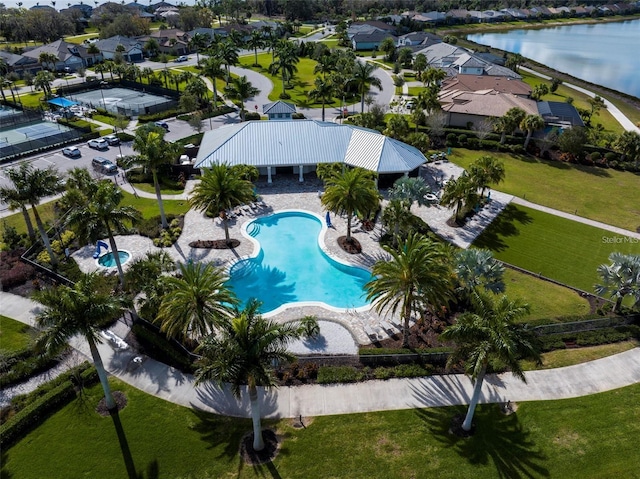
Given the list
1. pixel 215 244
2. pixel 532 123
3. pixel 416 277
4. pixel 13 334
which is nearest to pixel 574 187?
pixel 532 123

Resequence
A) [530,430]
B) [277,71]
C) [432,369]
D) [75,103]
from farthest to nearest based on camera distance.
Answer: [277,71] → [75,103] → [432,369] → [530,430]

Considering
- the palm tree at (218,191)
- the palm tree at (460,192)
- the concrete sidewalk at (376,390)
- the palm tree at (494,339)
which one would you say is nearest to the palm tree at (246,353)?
the concrete sidewalk at (376,390)

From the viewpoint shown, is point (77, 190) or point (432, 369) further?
point (77, 190)

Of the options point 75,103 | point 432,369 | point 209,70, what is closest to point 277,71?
point 209,70

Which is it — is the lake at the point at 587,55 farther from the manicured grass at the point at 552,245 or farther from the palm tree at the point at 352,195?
the palm tree at the point at 352,195

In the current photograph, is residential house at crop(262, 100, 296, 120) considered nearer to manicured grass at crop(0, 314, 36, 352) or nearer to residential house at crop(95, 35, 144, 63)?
manicured grass at crop(0, 314, 36, 352)

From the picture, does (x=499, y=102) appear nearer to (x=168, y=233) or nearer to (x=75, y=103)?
(x=168, y=233)

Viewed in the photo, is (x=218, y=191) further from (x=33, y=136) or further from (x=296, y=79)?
(x=296, y=79)
